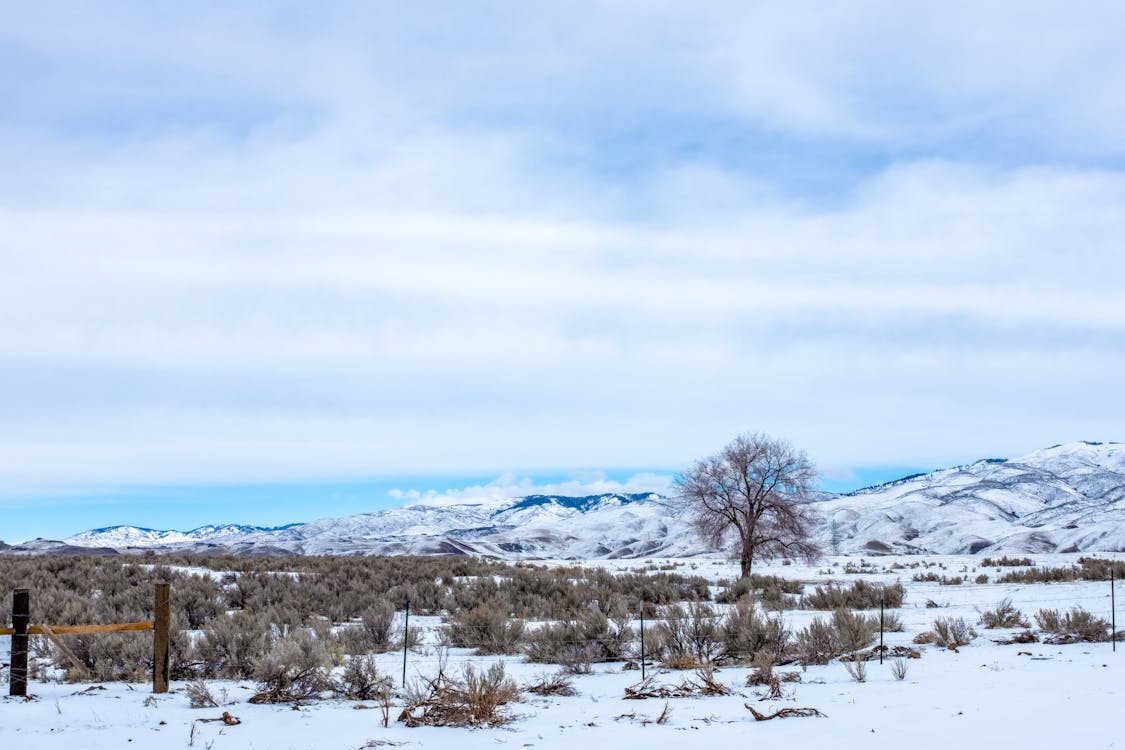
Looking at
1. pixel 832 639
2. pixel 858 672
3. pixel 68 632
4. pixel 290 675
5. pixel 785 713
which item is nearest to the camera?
pixel 785 713

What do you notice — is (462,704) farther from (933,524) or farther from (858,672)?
(933,524)

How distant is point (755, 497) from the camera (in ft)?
126

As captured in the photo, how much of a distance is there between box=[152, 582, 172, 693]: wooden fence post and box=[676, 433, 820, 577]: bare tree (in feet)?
93.5

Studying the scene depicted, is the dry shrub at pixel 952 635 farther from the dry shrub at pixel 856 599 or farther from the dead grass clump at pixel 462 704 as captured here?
the dead grass clump at pixel 462 704

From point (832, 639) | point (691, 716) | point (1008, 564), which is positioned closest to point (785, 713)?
point (691, 716)

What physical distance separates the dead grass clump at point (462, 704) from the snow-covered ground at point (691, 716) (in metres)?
0.16

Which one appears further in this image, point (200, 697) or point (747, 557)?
point (747, 557)

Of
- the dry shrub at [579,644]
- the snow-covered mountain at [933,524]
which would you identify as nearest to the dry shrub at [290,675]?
the dry shrub at [579,644]

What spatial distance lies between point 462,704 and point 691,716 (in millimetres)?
2703

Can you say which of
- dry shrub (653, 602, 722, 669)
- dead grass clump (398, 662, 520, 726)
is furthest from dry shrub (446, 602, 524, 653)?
dead grass clump (398, 662, 520, 726)

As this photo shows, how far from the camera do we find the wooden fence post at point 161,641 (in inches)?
471

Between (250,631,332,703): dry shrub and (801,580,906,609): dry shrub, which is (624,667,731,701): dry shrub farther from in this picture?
(801,580,906,609): dry shrub

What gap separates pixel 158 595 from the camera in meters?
12.1

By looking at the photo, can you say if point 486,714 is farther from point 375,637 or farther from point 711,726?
point 375,637
